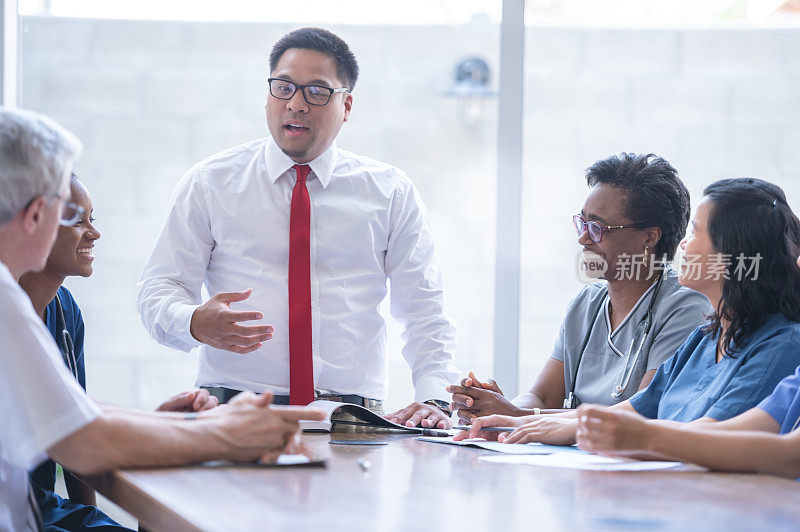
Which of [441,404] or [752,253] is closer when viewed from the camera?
[752,253]

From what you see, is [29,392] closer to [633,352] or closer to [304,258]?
[304,258]

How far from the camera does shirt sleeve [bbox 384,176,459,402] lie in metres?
2.78

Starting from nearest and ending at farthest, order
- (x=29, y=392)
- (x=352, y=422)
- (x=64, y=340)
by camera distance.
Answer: (x=29, y=392) < (x=352, y=422) < (x=64, y=340)

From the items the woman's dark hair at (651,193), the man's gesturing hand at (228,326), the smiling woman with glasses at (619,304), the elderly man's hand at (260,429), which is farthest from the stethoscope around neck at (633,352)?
the elderly man's hand at (260,429)

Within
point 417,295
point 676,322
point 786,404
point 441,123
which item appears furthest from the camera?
point 441,123

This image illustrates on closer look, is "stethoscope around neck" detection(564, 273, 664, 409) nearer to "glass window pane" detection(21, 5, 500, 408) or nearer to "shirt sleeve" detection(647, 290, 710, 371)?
"shirt sleeve" detection(647, 290, 710, 371)

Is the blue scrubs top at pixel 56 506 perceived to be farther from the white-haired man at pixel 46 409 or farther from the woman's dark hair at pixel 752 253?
the woman's dark hair at pixel 752 253

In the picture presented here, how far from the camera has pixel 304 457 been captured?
173cm

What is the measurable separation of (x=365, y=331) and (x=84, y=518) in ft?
3.30

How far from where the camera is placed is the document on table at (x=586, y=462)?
1.73 m

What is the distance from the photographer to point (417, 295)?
285 cm

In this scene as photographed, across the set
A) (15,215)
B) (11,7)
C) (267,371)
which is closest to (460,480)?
(15,215)

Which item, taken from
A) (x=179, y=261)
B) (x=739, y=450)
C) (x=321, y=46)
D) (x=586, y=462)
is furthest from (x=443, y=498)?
(x=321, y=46)

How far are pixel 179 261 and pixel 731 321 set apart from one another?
62.2 inches
